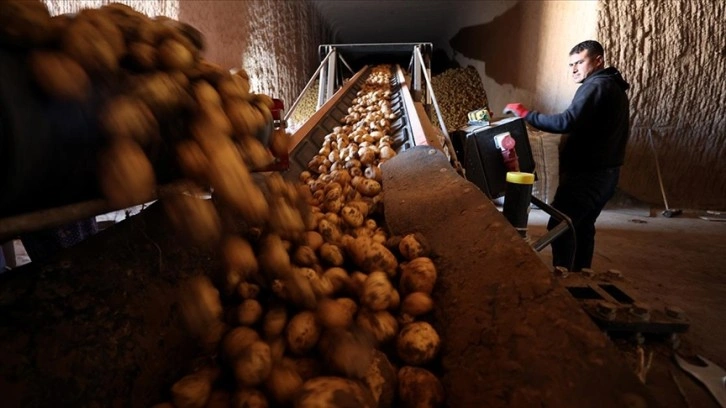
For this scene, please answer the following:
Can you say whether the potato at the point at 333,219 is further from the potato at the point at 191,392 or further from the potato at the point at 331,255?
the potato at the point at 191,392

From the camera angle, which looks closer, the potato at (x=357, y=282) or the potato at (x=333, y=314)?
the potato at (x=333, y=314)

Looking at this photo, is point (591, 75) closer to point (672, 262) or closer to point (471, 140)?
point (471, 140)

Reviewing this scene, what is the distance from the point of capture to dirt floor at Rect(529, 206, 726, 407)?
0.76 m

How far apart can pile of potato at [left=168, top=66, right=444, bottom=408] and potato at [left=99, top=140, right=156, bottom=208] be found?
26 cm

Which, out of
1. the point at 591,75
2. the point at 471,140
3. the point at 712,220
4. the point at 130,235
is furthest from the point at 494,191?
the point at 712,220

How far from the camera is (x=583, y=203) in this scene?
250 cm

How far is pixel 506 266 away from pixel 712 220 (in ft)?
15.1

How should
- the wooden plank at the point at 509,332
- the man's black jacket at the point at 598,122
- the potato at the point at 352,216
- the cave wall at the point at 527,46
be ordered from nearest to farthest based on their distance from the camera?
the wooden plank at the point at 509,332 → the potato at the point at 352,216 → the man's black jacket at the point at 598,122 → the cave wall at the point at 527,46

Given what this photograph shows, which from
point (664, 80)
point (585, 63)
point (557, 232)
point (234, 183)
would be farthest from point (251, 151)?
point (664, 80)

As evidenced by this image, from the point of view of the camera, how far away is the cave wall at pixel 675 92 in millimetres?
3674

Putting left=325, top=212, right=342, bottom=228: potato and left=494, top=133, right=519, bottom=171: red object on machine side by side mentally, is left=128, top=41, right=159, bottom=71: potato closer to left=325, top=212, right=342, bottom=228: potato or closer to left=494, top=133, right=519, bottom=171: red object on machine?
left=325, top=212, right=342, bottom=228: potato

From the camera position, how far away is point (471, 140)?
85.7 inches

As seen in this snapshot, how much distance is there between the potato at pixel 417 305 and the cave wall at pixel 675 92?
4269 millimetres

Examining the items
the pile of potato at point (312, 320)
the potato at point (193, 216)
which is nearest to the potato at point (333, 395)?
the pile of potato at point (312, 320)
